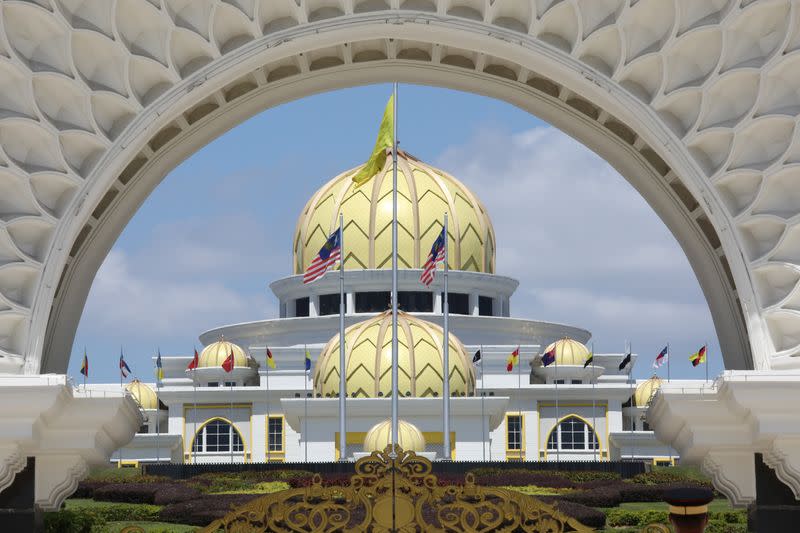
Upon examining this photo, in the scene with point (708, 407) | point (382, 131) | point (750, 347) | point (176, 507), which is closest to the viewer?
point (708, 407)

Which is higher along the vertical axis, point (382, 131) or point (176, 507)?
point (382, 131)

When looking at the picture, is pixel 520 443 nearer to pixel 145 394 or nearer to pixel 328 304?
pixel 328 304

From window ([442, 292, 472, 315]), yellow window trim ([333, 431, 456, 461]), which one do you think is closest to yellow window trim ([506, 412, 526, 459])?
window ([442, 292, 472, 315])

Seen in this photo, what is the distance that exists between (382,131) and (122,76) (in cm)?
2582

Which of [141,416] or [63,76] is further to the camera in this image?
[141,416]

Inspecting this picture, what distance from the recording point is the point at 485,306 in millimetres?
55781

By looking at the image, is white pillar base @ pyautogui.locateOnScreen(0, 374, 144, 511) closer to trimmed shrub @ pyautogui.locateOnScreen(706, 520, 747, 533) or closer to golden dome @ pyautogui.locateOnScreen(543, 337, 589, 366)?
trimmed shrub @ pyautogui.locateOnScreen(706, 520, 747, 533)

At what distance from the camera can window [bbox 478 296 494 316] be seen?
182 ft

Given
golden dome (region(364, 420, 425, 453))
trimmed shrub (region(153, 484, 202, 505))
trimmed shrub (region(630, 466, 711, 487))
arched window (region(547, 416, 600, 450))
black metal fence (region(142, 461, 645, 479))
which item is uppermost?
arched window (region(547, 416, 600, 450))

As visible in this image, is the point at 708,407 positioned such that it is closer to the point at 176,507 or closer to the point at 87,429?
the point at 87,429

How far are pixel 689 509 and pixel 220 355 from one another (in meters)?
46.9

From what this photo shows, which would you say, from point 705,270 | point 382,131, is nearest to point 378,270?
point 382,131

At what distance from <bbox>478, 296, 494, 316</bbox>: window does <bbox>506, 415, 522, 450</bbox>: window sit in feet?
13.6

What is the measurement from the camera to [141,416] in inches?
503
